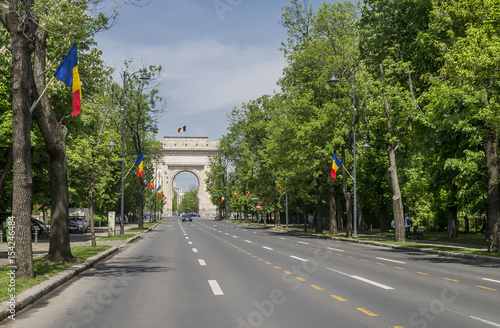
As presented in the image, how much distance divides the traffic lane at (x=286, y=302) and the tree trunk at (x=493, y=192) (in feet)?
38.4

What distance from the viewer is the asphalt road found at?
24.9 ft

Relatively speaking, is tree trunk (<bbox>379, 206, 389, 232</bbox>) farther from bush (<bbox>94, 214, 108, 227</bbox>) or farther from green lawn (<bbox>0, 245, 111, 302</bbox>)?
green lawn (<bbox>0, 245, 111, 302</bbox>)

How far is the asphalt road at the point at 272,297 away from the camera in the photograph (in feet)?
24.9

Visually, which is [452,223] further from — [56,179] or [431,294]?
[56,179]

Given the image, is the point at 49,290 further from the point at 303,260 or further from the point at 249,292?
the point at 303,260

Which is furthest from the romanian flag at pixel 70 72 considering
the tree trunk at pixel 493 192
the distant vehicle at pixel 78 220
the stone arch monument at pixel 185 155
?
the stone arch monument at pixel 185 155

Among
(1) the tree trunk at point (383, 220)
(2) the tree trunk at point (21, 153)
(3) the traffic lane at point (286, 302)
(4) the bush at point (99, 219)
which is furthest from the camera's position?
(4) the bush at point (99, 219)

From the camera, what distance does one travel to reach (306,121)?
39969 mm

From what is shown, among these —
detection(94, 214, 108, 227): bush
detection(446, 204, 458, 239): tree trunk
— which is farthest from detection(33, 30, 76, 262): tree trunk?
detection(94, 214, 108, 227): bush

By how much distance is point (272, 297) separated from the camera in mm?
9617

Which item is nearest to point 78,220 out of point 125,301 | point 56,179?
point 56,179

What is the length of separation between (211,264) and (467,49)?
1205 centimetres

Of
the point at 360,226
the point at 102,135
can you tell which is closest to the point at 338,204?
the point at 360,226

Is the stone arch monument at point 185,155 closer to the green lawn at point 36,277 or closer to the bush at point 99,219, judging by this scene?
the bush at point 99,219
